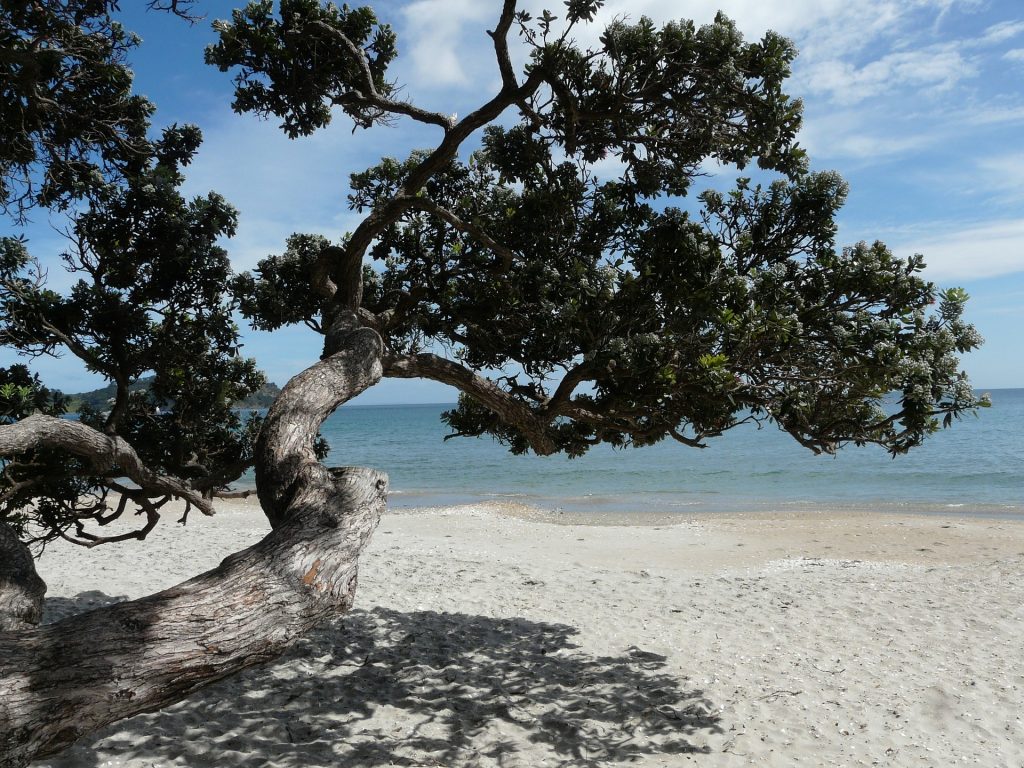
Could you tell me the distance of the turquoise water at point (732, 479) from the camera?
87.0 feet

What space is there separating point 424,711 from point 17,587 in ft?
12.9

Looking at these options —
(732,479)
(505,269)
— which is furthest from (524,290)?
(732,479)

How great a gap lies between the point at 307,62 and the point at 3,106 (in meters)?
2.69

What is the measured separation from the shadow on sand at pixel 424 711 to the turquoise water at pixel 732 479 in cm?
1324

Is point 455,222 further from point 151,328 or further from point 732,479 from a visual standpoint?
point 732,479

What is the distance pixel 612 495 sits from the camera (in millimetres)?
29594

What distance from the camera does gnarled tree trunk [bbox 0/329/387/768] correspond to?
7.82ft

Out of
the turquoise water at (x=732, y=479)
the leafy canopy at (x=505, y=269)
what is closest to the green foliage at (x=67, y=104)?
the leafy canopy at (x=505, y=269)

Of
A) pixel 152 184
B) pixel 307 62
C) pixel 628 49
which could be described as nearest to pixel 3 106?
pixel 152 184

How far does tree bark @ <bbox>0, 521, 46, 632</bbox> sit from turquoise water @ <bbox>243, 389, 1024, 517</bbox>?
17432mm

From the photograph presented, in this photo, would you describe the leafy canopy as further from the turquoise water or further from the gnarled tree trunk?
the turquoise water

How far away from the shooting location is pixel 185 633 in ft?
8.73

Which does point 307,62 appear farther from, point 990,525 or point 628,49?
point 990,525

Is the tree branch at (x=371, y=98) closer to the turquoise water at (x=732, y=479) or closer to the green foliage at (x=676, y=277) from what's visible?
the green foliage at (x=676, y=277)
